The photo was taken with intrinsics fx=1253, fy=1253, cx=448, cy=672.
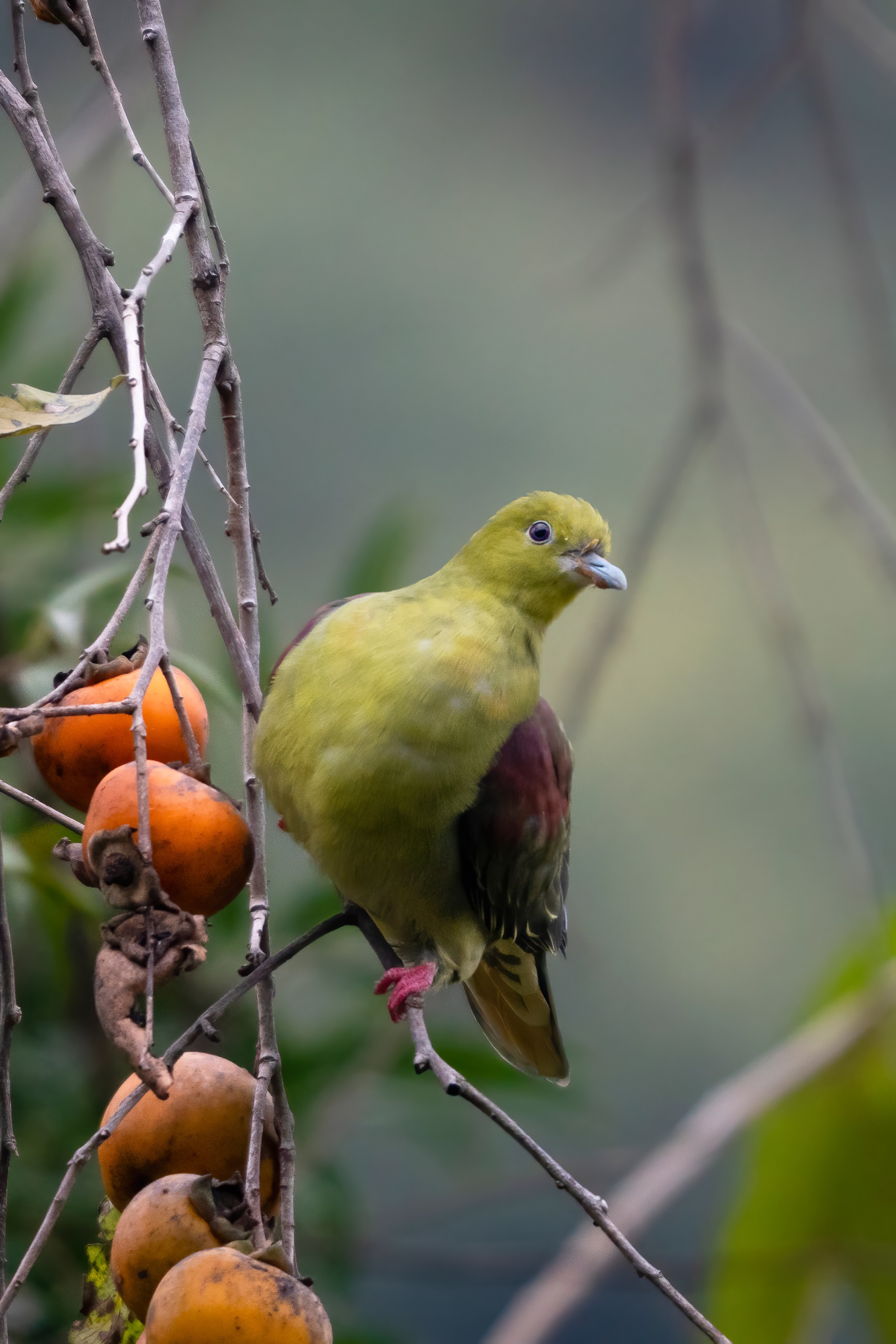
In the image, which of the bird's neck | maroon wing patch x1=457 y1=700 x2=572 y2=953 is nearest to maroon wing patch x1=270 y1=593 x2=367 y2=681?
the bird's neck

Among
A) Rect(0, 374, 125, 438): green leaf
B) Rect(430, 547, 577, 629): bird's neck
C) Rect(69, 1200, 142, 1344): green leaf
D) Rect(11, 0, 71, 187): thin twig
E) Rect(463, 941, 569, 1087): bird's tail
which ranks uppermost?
Rect(11, 0, 71, 187): thin twig

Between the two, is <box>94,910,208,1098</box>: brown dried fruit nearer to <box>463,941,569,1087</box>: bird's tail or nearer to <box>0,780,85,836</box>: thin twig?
<box>0,780,85,836</box>: thin twig

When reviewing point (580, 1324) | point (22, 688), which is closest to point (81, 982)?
point (22, 688)

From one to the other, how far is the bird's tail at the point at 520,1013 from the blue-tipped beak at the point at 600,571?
0.48m

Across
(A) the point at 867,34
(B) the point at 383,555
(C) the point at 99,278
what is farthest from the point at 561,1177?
(B) the point at 383,555

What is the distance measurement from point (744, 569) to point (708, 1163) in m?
0.71

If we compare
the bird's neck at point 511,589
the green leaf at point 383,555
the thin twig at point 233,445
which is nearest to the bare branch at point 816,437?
the bird's neck at point 511,589

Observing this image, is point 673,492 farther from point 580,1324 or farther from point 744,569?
point 580,1324

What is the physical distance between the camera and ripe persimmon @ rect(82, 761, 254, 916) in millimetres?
807

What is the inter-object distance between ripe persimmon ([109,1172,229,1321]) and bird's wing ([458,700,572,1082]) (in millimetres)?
540

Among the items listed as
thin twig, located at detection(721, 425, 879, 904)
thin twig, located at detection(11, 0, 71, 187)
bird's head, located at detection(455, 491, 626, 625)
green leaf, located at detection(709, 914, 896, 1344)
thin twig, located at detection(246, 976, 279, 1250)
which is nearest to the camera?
thin twig, located at detection(246, 976, 279, 1250)

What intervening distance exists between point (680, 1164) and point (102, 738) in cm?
60

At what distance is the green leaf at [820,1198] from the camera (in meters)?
1.79

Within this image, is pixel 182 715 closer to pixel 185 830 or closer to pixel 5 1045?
pixel 185 830
